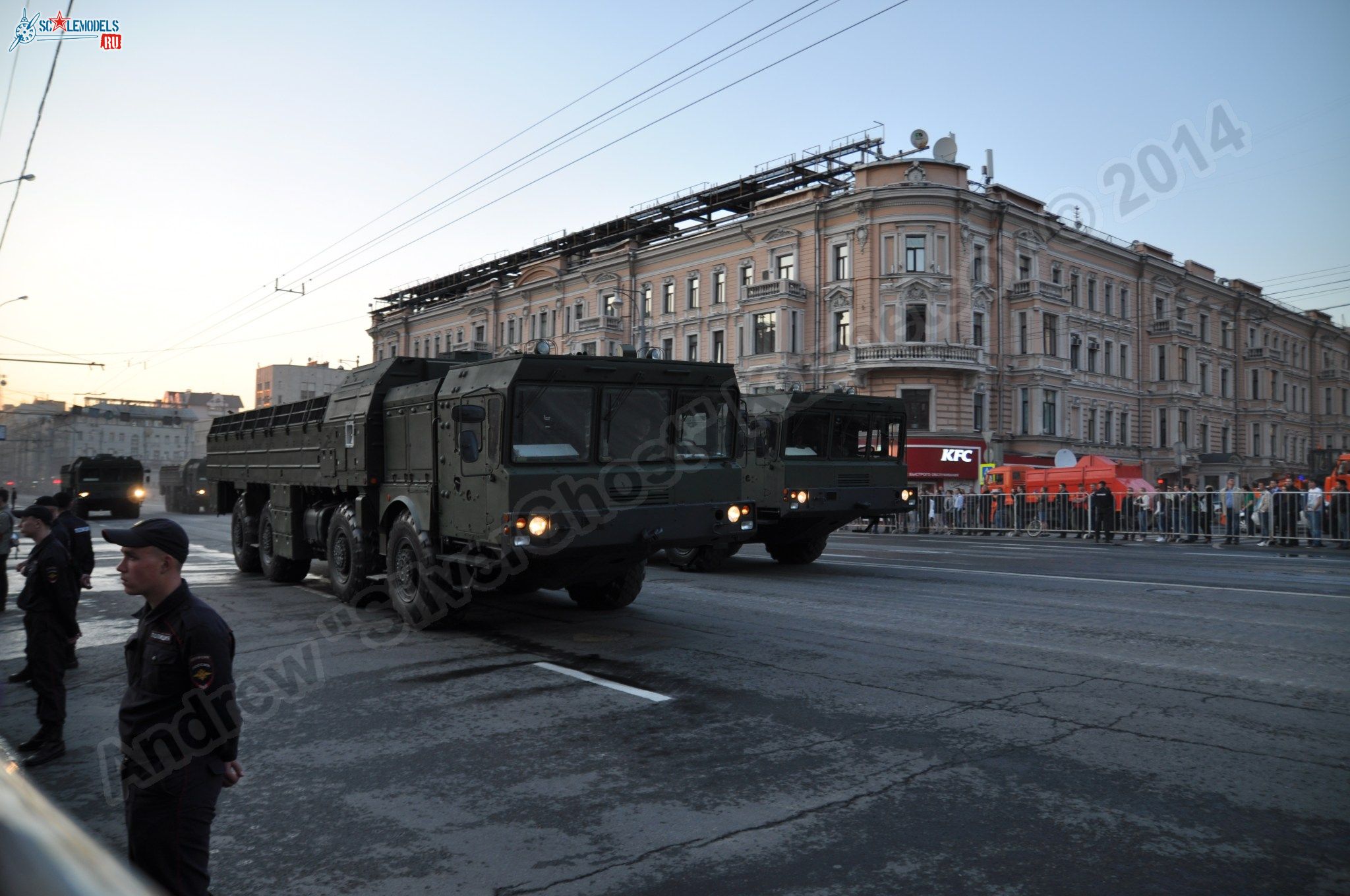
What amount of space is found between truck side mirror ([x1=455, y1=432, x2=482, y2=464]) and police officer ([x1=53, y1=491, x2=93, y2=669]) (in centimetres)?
313

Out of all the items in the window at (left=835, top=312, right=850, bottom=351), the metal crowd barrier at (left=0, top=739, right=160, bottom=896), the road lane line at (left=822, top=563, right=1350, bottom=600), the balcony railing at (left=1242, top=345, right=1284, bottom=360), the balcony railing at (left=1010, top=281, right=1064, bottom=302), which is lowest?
the road lane line at (left=822, top=563, right=1350, bottom=600)

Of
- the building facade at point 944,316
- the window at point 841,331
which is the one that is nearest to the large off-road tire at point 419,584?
the building facade at point 944,316

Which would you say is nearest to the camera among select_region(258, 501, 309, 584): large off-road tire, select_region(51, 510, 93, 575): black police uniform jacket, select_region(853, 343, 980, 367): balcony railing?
select_region(51, 510, 93, 575): black police uniform jacket

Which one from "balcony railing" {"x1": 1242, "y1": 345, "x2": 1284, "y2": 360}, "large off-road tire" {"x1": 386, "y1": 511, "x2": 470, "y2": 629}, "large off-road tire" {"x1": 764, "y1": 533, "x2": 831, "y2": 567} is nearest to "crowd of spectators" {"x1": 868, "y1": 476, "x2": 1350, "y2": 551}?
"large off-road tire" {"x1": 764, "y1": 533, "x2": 831, "y2": 567}

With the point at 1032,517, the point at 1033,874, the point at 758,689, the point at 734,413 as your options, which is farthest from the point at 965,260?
the point at 1033,874

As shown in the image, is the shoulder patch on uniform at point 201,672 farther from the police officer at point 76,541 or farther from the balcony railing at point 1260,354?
the balcony railing at point 1260,354

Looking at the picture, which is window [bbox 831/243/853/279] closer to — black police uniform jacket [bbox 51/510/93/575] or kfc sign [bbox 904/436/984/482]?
kfc sign [bbox 904/436/984/482]

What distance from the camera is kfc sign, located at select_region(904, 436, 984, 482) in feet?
141

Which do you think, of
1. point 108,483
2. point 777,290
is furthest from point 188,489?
point 777,290

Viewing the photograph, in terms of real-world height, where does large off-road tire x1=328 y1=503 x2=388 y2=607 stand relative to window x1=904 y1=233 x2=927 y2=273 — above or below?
below

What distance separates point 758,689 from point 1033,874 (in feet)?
10.9

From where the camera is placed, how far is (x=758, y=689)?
709cm

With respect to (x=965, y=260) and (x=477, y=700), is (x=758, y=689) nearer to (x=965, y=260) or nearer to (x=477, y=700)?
(x=477, y=700)

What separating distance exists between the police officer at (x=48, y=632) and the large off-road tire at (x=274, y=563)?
7684 mm
